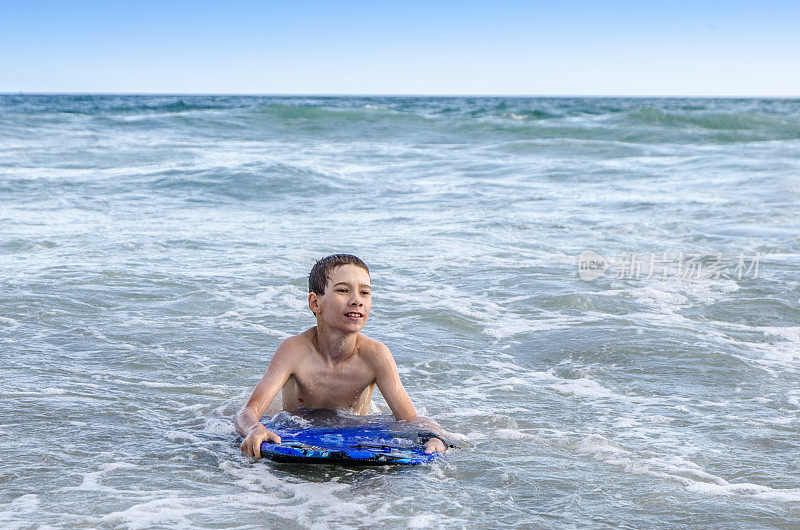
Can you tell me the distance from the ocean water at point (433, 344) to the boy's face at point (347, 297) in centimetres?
65

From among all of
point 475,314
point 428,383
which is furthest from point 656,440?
point 475,314

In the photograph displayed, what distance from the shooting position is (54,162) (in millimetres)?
16906

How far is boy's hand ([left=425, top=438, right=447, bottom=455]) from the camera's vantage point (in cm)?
359

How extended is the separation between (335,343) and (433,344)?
5.55 feet

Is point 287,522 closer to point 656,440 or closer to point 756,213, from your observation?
point 656,440

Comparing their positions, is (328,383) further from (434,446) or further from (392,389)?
(434,446)

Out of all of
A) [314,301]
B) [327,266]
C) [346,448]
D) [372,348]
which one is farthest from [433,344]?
[346,448]

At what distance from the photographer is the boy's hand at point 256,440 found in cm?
350

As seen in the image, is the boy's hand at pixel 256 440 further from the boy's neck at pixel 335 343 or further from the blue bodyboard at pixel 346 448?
the boy's neck at pixel 335 343

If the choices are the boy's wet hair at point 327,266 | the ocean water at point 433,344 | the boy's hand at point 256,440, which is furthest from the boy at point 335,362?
the ocean water at point 433,344

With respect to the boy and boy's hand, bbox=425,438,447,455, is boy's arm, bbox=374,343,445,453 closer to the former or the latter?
the boy

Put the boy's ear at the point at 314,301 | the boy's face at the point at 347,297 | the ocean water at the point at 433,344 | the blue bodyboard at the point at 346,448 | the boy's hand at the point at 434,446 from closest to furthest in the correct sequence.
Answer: the ocean water at the point at 433,344, the blue bodyboard at the point at 346,448, the boy's hand at the point at 434,446, the boy's face at the point at 347,297, the boy's ear at the point at 314,301

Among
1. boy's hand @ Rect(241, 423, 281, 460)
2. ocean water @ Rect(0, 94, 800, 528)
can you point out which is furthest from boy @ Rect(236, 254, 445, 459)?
ocean water @ Rect(0, 94, 800, 528)

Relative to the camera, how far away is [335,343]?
13.0ft
